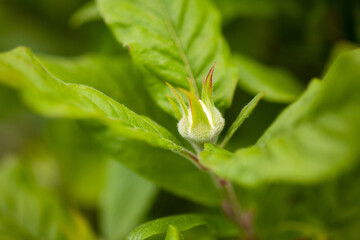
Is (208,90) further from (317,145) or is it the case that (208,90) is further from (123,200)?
(123,200)

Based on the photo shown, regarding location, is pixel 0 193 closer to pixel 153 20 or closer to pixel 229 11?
pixel 153 20

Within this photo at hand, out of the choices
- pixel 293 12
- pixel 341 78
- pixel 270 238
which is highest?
pixel 341 78

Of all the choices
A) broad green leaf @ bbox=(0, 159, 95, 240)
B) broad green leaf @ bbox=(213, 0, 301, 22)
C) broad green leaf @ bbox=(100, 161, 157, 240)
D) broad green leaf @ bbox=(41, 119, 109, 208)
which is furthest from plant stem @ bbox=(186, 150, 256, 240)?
broad green leaf @ bbox=(41, 119, 109, 208)

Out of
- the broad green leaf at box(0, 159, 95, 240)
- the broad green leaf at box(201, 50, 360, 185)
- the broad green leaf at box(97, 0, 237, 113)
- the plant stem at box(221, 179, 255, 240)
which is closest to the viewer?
the broad green leaf at box(201, 50, 360, 185)

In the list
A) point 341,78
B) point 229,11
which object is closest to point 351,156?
point 341,78

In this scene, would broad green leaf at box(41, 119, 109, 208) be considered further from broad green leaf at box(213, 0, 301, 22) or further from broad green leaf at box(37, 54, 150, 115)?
broad green leaf at box(213, 0, 301, 22)

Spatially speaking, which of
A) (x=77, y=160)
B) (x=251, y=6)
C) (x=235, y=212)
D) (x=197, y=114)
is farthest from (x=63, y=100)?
(x=77, y=160)

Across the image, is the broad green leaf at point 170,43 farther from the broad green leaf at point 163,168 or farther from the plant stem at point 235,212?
the plant stem at point 235,212
